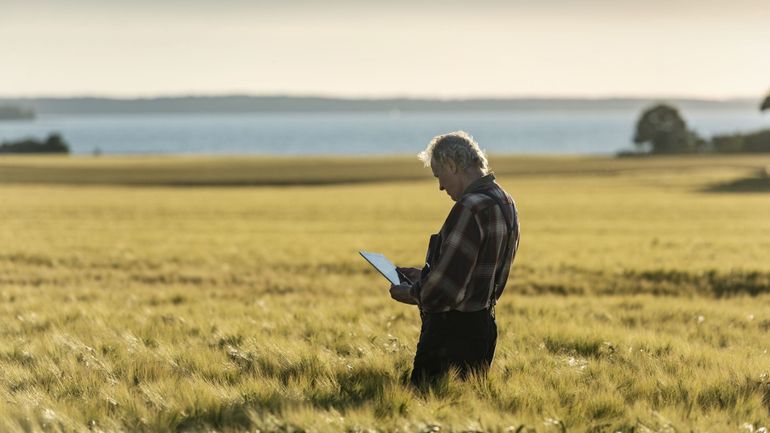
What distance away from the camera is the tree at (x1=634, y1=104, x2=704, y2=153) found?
384 ft

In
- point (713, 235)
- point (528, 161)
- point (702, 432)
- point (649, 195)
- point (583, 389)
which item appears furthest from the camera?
point (528, 161)

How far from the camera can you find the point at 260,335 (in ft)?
23.4

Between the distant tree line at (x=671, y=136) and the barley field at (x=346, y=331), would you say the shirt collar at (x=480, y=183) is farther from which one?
the distant tree line at (x=671, y=136)

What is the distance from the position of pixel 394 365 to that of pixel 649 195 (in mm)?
49412

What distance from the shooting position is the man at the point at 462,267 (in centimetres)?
541

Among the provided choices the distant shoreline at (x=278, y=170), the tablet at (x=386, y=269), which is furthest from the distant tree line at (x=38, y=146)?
the tablet at (x=386, y=269)

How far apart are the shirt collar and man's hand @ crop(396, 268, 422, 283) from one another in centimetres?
75

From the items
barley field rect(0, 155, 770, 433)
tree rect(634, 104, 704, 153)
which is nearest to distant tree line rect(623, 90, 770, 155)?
tree rect(634, 104, 704, 153)

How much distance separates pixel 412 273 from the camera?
6027mm

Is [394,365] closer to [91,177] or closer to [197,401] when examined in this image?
[197,401]

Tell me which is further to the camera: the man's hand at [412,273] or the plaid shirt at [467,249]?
the man's hand at [412,273]

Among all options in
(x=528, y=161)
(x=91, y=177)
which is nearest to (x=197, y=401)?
(x=91, y=177)

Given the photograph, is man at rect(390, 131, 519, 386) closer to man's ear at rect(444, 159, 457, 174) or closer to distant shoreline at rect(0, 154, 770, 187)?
man's ear at rect(444, 159, 457, 174)

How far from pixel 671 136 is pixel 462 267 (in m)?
119
